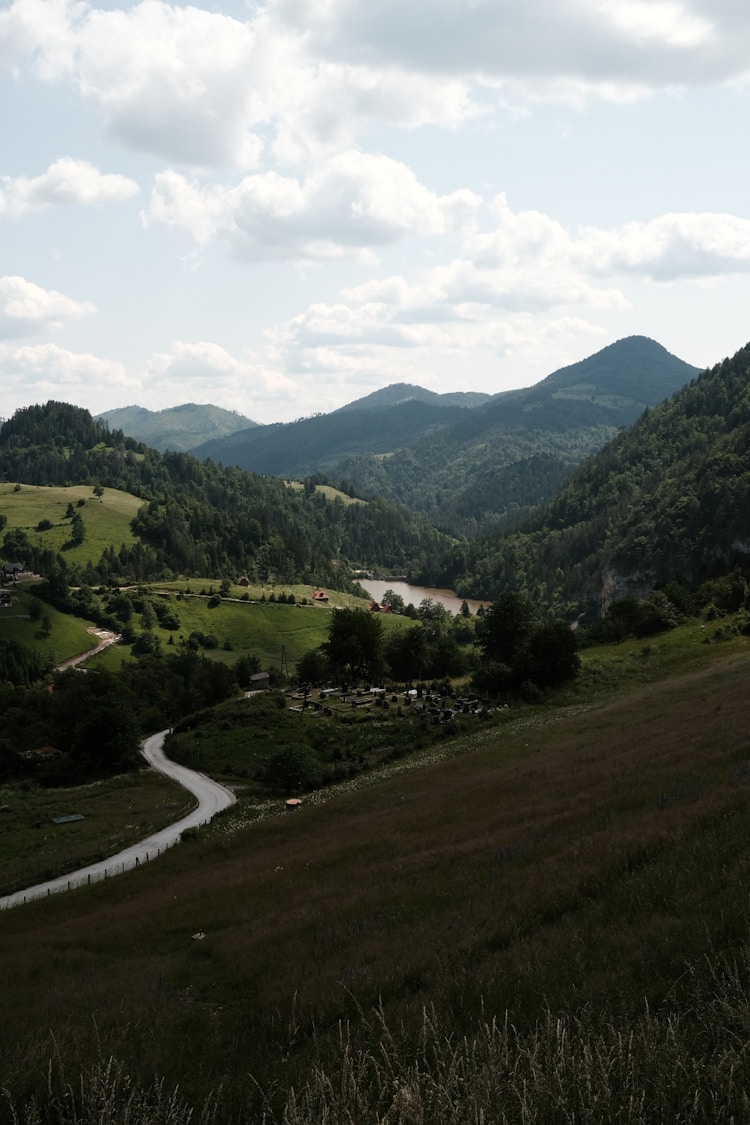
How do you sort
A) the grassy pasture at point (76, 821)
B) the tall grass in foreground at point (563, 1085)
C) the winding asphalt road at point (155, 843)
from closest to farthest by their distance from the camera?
1. the tall grass in foreground at point (563, 1085)
2. the winding asphalt road at point (155, 843)
3. the grassy pasture at point (76, 821)

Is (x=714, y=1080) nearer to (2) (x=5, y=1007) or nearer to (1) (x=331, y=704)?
(2) (x=5, y=1007)

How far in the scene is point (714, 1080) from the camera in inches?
255

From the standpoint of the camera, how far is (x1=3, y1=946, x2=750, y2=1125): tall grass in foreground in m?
6.45

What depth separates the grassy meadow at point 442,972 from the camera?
7.23m

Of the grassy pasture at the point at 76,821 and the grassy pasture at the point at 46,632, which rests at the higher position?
the grassy pasture at the point at 46,632

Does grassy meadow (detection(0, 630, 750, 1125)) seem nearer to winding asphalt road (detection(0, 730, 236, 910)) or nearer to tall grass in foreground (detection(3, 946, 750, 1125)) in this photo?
tall grass in foreground (detection(3, 946, 750, 1125))

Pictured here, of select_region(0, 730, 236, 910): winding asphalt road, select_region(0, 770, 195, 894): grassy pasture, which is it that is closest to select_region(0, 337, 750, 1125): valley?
select_region(0, 770, 195, 894): grassy pasture

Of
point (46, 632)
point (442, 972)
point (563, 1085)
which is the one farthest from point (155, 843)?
point (46, 632)

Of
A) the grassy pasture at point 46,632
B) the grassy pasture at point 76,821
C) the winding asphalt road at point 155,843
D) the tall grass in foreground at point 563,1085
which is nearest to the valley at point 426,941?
the tall grass in foreground at point 563,1085

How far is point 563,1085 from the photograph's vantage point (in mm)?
6992

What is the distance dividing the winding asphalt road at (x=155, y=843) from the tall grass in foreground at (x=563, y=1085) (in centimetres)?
3650

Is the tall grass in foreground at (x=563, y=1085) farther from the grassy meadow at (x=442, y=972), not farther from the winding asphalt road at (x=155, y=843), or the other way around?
the winding asphalt road at (x=155, y=843)

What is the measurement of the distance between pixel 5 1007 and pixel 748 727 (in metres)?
26.2

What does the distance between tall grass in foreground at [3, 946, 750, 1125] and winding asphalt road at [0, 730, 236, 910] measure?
1437 inches
